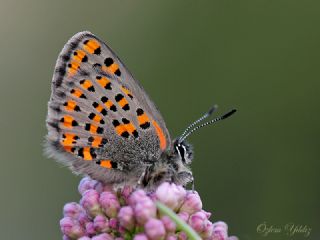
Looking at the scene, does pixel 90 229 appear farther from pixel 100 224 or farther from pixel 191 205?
pixel 191 205

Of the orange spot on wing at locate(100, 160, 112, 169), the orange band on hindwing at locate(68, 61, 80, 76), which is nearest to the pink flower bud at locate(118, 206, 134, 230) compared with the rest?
the orange spot on wing at locate(100, 160, 112, 169)

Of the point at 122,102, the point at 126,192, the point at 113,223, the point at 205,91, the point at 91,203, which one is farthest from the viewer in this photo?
the point at 205,91

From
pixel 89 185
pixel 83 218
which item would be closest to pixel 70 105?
pixel 89 185

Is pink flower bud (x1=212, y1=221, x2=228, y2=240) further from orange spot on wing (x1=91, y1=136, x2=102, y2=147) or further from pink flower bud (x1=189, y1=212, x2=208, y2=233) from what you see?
orange spot on wing (x1=91, y1=136, x2=102, y2=147)

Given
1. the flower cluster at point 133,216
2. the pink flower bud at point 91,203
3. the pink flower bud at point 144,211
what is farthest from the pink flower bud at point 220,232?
the pink flower bud at point 91,203

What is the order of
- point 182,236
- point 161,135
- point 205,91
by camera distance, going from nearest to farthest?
1. point 182,236
2. point 161,135
3. point 205,91

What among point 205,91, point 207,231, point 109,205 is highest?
point 109,205

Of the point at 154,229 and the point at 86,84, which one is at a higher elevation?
the point at 86,84

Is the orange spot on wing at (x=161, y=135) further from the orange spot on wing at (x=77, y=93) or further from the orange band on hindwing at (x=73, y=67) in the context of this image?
the orange band on hindwing at (x=73, y=67)
